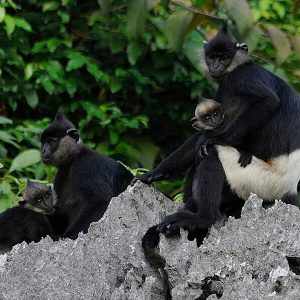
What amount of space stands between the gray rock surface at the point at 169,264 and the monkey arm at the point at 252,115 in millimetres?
779

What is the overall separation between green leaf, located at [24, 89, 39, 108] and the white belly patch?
3.83 metres

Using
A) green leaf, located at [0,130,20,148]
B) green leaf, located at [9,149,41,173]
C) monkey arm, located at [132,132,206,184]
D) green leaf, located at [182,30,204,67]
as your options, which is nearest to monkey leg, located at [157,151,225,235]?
monkey arm, located at [132,132,206,184]

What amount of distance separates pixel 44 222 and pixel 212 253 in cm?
203

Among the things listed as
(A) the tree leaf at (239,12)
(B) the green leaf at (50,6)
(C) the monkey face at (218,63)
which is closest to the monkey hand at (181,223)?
(C) the monkey face at (218,63)

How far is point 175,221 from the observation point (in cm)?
518

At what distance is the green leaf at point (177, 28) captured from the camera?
7.30m

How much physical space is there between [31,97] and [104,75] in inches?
27.8

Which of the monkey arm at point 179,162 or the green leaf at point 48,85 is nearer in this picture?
the monkey arm at point 179,162

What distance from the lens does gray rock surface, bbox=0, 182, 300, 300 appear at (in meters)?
4.40

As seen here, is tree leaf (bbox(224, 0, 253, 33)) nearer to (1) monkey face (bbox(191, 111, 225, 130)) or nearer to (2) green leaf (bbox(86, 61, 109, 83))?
(1) monkey face (bbox(191, 111, 225, 130))

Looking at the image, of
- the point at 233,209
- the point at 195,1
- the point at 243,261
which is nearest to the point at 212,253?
the point at 243,261

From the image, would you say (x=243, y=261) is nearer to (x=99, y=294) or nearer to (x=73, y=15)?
(x=99, y=294)

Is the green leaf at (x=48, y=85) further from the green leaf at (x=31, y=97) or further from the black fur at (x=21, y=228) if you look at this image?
the black fur at (x=21, y=228)

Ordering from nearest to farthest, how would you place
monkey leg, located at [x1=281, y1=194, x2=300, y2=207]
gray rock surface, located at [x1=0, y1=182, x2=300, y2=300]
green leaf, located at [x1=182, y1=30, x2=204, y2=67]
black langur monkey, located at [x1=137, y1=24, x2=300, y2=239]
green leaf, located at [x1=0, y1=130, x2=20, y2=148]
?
gray rock surface, located at [x1=0, y1=182, x2=300, y2=300] < black langur monkey, located at [x1=137, y1=24, x2=300, y2=239] < monkey leg, located at [x1=281, y1=194, x2=300, y2=207] < green leaf, located at [x1=0, y1=130, x2=20, y2=148] < green leaf, located at [x1=182, y1=30, x2=204, y2=67]
